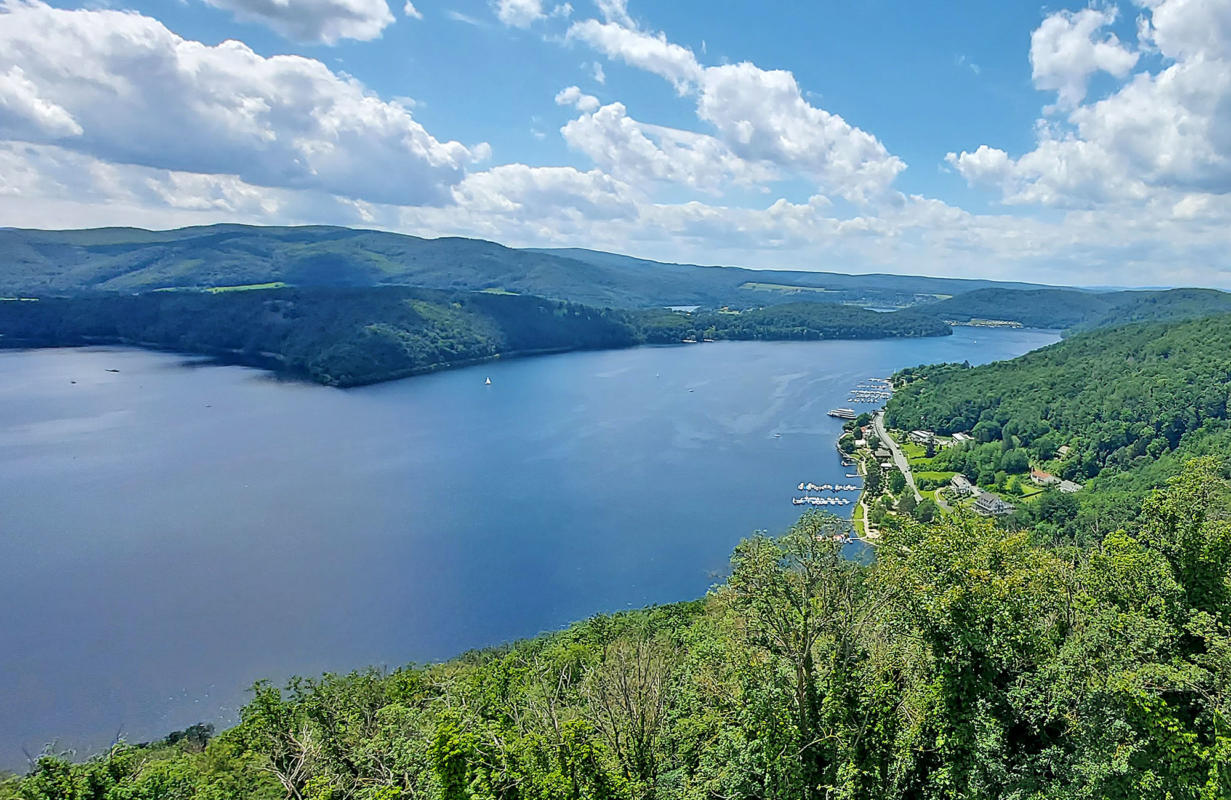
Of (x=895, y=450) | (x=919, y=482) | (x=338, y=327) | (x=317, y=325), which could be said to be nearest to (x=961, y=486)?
(x=919, y=482)

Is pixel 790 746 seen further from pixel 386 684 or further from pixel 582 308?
pixel 582 308

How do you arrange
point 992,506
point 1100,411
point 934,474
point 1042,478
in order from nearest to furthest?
point 992,506, point 1042,478, point 934,474, point 1100,411

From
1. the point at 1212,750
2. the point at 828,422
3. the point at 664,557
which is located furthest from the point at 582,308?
the point at 1212,750

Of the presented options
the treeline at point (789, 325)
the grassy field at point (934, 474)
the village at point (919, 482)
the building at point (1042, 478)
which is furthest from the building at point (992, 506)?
the treeline at point (789, 325)

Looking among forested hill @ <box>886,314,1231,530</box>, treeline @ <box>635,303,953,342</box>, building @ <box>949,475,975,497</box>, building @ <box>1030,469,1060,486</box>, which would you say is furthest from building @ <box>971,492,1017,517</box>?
treeline @ <box>635,303,953,342</box>

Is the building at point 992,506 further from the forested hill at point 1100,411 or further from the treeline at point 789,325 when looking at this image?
the treeline at point 789,325

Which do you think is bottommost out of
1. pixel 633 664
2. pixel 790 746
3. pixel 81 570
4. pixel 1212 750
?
pixel 81 570

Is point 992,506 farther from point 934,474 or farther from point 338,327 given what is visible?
point 338,327
